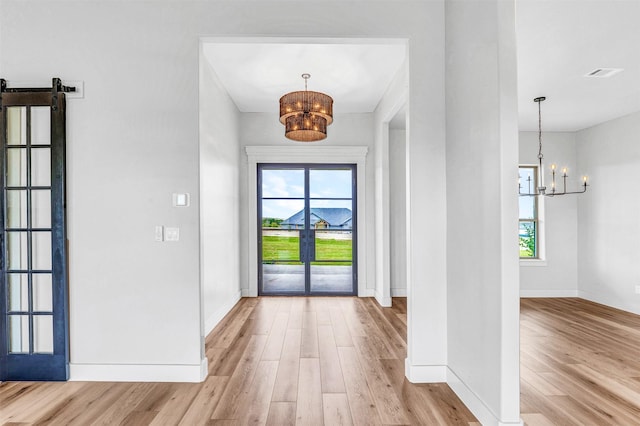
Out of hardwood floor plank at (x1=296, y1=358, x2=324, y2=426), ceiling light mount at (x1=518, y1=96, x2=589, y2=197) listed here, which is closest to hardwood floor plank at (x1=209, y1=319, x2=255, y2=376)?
hardwood floor plank at (x1=296, y1=358, x2=324, y2=426)

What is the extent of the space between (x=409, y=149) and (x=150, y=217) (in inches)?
83.9

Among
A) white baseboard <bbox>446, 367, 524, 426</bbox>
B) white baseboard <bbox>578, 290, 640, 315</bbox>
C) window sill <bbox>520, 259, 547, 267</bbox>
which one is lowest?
white baseboard <bbox>578, 290, 640, 315</bbox>

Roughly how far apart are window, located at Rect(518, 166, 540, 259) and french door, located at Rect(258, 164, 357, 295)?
3153mm

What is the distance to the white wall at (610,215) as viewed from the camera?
514cm

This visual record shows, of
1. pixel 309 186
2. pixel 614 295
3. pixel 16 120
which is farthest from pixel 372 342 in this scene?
pixel 614 295

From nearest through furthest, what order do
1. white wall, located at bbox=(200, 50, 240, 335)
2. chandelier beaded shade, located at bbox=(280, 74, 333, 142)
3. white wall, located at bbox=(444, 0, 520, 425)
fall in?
white wall, located at bbox=(444, 0, 520, 425)
chandelier beaded shade, located at bbox=(280, 74, 333, 142)
white wall, located at bbox=(200, 50, 240, 335)

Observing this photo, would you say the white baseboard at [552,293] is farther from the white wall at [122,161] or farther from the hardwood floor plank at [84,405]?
the hardwood floor plank at [84,405]

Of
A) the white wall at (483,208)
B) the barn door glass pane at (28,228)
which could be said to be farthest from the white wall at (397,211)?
the barn door glass pane at (28,228)

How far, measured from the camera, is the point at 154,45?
2742mm

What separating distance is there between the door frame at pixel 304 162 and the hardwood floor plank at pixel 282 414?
11.3 ft

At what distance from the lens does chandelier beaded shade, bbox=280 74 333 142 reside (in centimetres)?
376

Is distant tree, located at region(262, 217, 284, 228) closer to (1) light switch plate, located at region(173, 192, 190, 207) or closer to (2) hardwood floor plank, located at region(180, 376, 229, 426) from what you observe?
(1) light switch plate, located at region(173, 192, 190, 207)

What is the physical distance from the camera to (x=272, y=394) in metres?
2.51

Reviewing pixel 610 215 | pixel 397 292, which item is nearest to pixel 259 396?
pixel 397 292
